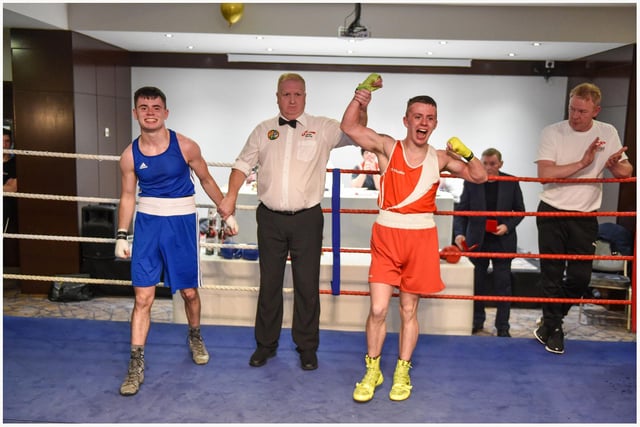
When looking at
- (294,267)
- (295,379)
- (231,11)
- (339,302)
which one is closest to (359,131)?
(294,267)

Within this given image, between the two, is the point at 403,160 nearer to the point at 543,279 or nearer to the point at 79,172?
the point at 543,279

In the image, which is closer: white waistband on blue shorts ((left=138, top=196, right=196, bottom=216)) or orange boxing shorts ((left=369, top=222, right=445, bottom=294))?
orange boxing shorts ((left=369, top=222, right=445, bottom=294))

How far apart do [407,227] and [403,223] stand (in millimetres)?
24

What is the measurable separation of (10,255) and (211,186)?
4.86 metres

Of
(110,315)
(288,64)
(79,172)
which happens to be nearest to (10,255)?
(79,172)

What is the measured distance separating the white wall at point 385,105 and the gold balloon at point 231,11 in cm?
224

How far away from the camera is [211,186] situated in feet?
9.12

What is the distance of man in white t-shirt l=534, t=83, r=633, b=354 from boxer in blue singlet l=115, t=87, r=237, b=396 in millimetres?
1639

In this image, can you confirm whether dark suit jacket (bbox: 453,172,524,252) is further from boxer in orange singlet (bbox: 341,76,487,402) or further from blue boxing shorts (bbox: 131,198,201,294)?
blue boxing shorts (bbox: 131,198,201,294)

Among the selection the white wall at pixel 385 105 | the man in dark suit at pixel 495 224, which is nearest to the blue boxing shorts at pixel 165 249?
the man in dark suit at pixel 495 224

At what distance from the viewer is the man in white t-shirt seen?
2.97 meters

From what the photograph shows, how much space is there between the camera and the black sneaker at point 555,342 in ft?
10.4

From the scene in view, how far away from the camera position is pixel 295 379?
279cm

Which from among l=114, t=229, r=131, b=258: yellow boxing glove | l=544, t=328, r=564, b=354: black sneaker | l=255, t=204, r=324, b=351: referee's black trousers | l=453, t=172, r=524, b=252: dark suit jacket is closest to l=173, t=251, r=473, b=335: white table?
l=453, t=172, r=524, b=252: dark suit jacket
